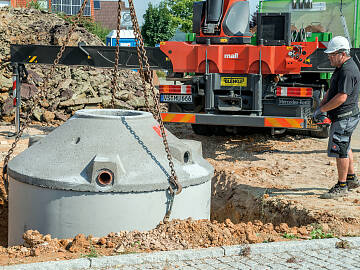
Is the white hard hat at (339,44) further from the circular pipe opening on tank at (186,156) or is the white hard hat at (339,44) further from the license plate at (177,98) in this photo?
the license plate at (177,98)

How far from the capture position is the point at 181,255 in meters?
4.39

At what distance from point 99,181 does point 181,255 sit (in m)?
1.29

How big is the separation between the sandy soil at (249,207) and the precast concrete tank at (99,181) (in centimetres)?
21

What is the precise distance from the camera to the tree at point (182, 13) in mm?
43319

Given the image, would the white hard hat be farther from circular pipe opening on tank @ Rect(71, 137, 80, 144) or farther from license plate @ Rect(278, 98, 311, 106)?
circular pipe opening on tank @ Rect(71, 137, 80, 144)

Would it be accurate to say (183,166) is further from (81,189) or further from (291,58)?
(291,58)

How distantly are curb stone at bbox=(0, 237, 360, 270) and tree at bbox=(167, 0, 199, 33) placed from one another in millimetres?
39444

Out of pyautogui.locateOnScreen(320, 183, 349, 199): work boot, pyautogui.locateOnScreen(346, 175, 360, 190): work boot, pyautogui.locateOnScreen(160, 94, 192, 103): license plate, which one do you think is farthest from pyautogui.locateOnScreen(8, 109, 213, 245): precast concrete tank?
pyautogui.locateOnScreen(160, 94, 192, 103): license plate

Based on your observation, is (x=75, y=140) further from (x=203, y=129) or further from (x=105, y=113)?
(x=203, y=129)

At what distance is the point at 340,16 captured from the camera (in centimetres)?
1137

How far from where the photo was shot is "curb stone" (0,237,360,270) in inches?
161

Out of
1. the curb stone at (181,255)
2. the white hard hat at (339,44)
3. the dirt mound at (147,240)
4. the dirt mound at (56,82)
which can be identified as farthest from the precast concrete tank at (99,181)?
the dirt mound at (56,82)

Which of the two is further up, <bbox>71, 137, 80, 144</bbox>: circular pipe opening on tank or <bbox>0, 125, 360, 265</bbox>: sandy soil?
<bbox>71, 137, 80, 144</bbox>: circular pipe opening on tank

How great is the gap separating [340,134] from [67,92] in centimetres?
981
